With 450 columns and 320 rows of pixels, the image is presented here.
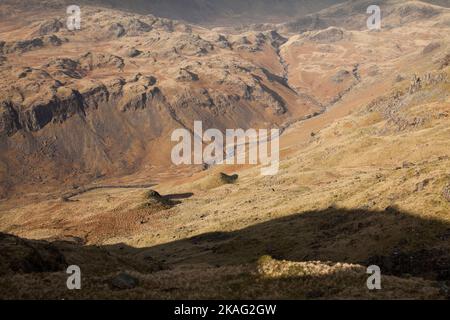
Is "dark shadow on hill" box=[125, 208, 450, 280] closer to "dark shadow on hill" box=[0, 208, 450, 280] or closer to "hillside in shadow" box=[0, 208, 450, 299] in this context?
"dark shadow on hill" box=[0, 208, 450, 280]

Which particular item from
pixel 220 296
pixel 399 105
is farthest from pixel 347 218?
pixel 399 105

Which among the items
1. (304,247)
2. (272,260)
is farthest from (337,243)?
(272,260)

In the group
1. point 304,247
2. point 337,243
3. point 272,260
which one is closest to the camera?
point 272,260

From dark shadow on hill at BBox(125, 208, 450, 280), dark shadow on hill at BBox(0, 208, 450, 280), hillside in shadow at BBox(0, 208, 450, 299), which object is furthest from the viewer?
dark shadow on hill at BBox(125, 208, 450, 280)

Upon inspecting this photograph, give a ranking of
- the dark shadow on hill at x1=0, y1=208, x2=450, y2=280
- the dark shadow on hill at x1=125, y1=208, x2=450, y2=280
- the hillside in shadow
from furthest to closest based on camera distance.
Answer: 1. the dark shadow on hill at x1=125, y1=208, x2=450, y2=280
2. the dark shadow on hill at x1=0, y1=208, x2=450, y2=280
3. the hillside in shadow

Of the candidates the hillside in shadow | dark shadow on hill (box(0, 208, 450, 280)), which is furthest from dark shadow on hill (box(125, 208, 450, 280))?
the hillside in shadow

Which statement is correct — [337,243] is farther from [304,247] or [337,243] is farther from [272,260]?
[272,260]

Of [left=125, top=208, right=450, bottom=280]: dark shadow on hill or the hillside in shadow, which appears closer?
the hillside in shadow

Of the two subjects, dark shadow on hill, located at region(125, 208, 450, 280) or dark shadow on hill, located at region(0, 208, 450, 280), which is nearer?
dark shadow on hill, located at region(0, 208, 450, 280)

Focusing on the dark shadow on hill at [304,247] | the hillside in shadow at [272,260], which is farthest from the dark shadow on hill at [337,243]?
the hillside in shadow at [272,260]

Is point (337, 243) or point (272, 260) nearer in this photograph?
point (272, 260)

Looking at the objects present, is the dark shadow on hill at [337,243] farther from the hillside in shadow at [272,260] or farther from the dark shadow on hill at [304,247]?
the hillside in shadow at [272,260]
